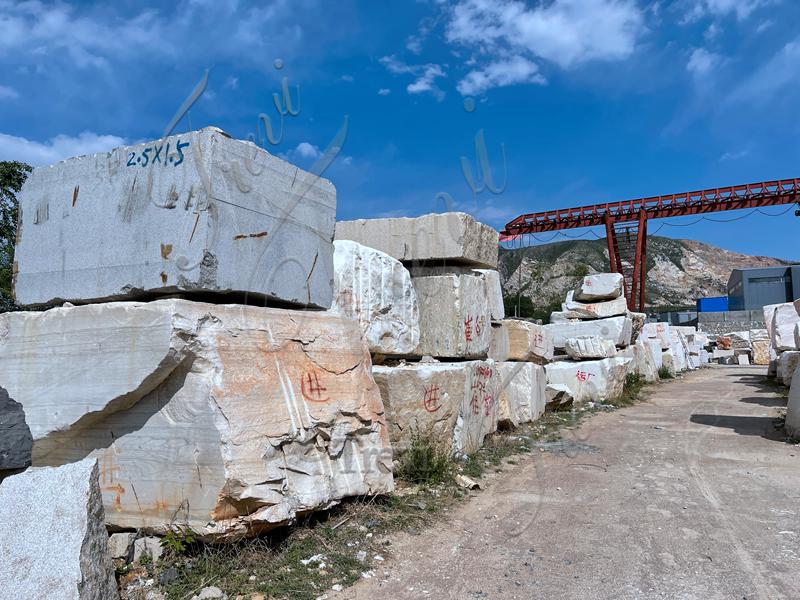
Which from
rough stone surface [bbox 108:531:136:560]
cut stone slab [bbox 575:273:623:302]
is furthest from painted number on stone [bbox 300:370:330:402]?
cut stone slab [bbox 575:273:623:302]

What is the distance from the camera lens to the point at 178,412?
9.05ft

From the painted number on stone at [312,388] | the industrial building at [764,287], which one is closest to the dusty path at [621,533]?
the painted number on stone at [312,388]

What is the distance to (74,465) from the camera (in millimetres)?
2295

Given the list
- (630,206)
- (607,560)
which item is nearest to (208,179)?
(607,560)

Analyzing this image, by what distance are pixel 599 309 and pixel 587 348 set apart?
1.94 meters

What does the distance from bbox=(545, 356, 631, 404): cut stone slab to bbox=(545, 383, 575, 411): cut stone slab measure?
3.50ft

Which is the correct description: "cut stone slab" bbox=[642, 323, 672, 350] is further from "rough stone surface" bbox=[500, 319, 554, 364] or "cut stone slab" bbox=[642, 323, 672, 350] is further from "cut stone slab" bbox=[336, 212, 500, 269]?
"cut stone slab" bbox=[336, 212, 500, 269]

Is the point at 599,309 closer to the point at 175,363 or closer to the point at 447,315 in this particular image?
the point at 447,315

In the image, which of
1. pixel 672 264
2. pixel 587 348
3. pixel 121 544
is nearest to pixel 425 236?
pixel 121 544

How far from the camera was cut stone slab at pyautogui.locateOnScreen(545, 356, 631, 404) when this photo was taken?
32.9 ft

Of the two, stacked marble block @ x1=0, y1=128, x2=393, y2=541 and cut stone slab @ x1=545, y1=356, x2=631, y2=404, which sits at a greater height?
stacked marble block @ x1=0, y1=128, x2=393, y2=541

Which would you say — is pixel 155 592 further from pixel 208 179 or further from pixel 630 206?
pixel 630 206

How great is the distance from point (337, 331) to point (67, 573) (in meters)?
1.89

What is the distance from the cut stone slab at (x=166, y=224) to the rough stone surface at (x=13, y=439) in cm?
67
